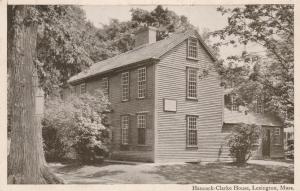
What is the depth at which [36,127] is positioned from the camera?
9109 millimetres


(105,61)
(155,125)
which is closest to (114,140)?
(155,125)

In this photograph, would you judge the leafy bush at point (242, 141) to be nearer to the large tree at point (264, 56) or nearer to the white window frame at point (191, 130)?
the white window frame at point (191, 130)

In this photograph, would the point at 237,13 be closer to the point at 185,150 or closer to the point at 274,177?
the point at 274,177

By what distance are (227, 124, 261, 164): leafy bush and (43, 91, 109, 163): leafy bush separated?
3.85 metres

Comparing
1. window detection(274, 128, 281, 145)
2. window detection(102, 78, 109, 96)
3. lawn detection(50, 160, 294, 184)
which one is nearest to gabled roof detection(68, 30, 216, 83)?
window detection(102, 78, 109, 96)

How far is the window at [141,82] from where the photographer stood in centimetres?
1452

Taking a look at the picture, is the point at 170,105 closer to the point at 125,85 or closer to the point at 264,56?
the point at 125,85

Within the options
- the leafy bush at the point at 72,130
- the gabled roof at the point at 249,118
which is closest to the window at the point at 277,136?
the gabled roof at the point at 249,118

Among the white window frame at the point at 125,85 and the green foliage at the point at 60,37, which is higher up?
the green foliage at the point at 60,37

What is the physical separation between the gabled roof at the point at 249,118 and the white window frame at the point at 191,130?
1.18 metres

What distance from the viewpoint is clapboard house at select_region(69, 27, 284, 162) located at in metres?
13.9

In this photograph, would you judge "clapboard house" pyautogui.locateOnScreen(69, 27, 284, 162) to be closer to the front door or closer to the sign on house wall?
the sign on house wall

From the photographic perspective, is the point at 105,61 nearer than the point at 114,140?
No
